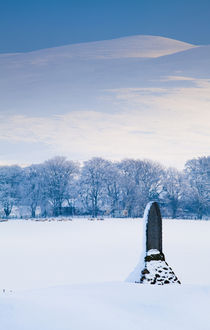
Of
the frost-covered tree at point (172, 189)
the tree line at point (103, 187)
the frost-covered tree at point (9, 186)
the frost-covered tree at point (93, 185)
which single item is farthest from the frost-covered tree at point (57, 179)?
the frost-covered tree at point (172, 189)

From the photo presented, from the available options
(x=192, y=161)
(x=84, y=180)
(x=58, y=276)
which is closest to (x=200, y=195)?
(x=192, y=161)

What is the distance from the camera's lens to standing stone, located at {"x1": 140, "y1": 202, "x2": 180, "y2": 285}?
31.4 ft

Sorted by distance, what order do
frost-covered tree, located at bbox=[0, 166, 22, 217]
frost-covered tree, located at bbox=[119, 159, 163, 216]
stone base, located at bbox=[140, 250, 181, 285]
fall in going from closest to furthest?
stone base, located at bbox=[140, 250, 181, 285] → frost-covered tree, located at bbox=[119, 159, 163, 216] → frost-covered tree, located at bbox=[0, 166, 22, 217]

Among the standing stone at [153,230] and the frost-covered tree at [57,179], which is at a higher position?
the frost-covered tree at [57,179]

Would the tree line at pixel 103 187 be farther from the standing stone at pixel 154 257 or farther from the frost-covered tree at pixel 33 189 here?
the standing stone at pixel 154 257

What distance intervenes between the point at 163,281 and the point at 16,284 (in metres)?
7.32

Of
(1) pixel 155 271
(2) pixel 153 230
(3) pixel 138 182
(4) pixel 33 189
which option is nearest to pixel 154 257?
(1) pixel 155 271

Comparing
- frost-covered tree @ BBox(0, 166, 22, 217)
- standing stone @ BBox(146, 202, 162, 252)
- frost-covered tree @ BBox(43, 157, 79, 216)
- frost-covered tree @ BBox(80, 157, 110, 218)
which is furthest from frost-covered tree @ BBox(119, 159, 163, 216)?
standing stone @ BBox(146, 202, 162, 252)

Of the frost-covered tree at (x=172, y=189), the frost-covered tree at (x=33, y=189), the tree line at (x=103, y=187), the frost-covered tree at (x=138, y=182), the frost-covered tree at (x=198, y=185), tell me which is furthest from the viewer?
the frost-covered tree at (x=33, y=189)

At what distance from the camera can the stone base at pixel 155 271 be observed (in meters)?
9.52

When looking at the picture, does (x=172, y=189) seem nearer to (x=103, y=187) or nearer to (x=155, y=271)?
(x=103, y=187)

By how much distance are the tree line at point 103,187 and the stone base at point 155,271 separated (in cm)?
5571

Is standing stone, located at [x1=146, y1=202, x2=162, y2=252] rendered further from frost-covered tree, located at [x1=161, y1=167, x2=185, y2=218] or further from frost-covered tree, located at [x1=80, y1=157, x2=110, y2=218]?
frost-covered tree, located at [x1=80, y1=157, x2=110, y2=218]

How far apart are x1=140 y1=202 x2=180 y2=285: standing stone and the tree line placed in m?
55.6
